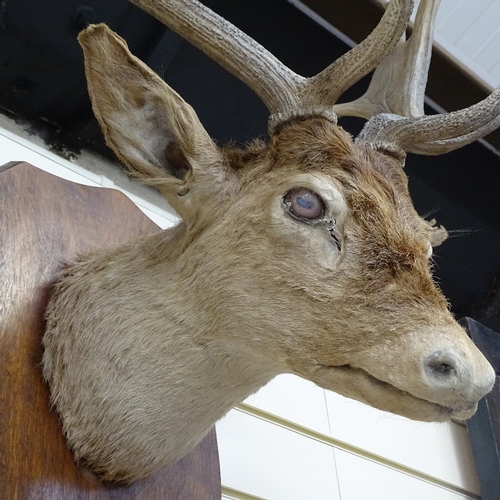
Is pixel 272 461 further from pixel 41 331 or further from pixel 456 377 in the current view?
pixel 456 377

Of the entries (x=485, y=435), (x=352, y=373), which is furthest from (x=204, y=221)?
(x=485, y=435)

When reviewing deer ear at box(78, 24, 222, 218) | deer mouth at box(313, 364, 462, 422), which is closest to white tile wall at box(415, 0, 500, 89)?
deer ear at box(78, 24, 222, 218)

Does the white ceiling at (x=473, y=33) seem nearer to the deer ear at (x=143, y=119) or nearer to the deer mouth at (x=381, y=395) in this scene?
the deer ear at (x=143, y=119)

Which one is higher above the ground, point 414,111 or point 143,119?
point 414,111

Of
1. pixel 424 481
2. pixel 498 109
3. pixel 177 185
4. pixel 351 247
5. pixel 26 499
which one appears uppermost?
pixel 498 109

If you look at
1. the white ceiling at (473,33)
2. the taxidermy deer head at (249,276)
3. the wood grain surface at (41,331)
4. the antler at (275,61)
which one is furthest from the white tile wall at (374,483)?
the white ceiling at (473,33)

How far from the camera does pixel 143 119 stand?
114 centimetres

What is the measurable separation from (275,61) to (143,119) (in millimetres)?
232

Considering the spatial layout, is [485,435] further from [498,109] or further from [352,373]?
[352,373]

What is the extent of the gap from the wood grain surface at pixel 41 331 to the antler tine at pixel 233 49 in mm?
346

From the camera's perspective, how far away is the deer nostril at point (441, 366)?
0.85 meters

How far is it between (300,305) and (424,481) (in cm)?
113

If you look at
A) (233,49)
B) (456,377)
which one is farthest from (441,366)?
(233,49)

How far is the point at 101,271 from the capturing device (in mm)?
1152
